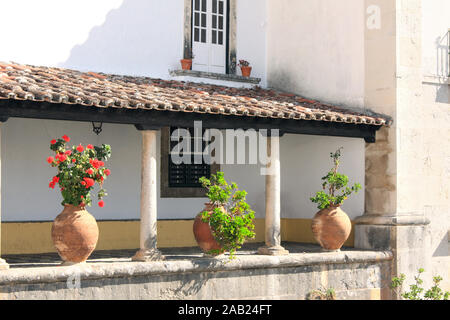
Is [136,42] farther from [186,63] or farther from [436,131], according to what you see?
[436,131]

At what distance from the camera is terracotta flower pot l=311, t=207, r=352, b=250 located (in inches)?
448

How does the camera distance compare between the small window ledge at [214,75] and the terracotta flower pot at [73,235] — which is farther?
the small window ledge at [214,75]

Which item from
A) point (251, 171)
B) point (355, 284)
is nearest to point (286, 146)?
point (251, 171)

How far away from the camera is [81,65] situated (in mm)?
12070

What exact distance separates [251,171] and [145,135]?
412 centimetres

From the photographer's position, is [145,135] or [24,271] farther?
[145,135]

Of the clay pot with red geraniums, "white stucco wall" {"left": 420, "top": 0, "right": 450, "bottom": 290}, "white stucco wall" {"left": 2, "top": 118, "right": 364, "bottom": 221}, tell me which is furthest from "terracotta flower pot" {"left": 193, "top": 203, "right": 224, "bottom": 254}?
"white stucco wall" {"left": 420, "top": 0, "right": 450, "bottom": 290}

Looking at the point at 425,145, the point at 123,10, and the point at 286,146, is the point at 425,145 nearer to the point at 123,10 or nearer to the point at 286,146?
the point at 286,146

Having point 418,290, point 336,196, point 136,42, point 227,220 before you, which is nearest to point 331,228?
point 336,196

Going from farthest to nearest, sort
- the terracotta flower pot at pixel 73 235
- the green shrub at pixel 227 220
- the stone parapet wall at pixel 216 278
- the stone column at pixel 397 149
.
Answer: the stone column at pixel 397 149 → the green shrub at pixel 227 220 → the terracotta flower pot at pixel 73 235 → the stone parapet wall at pixel 216 278

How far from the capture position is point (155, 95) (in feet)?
34.4

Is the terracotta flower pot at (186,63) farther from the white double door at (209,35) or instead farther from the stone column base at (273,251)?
the stone column base at (273,251)

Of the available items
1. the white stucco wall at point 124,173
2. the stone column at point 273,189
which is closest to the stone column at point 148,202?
the stone column at point 273,189

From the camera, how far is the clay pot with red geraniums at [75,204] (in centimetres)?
888
